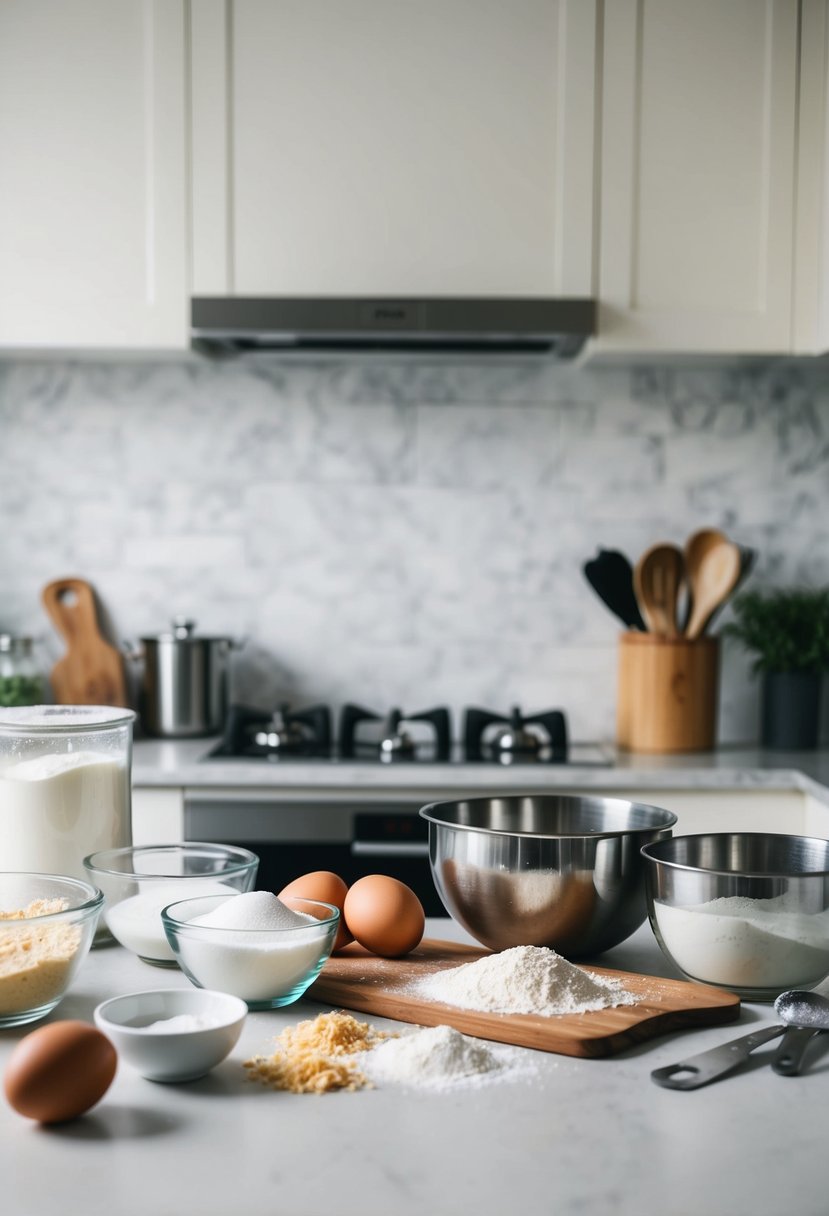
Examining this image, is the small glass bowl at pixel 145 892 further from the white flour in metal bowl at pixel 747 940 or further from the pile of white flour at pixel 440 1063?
the white flour in metal bowl at pixel 747 940

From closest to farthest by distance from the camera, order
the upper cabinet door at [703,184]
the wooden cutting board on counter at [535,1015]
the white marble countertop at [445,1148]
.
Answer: the white marble countertop at [445,1148] → the wooden cutting board on counter at [535,1015] → the upper cabinet door at [703,184]

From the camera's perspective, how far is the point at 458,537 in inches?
119

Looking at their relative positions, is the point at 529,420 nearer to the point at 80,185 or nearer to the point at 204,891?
the point at 80,185

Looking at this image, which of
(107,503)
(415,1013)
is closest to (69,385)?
(107,503)

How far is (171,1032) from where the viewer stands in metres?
0.93

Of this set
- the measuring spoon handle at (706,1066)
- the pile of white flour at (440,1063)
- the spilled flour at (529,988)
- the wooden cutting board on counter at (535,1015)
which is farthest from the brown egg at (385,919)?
the measuring spoon handle at (706,1066)

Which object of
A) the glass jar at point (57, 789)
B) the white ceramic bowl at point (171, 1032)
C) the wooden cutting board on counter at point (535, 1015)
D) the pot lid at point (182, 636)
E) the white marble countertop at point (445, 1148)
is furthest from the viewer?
the pot lid at point (182, 636)

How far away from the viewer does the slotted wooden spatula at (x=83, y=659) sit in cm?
297

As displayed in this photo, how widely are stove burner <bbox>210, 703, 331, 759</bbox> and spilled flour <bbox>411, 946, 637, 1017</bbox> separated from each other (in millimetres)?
1513

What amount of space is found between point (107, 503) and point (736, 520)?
1593mm

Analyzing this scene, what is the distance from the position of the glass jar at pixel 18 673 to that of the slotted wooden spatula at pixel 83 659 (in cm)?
15

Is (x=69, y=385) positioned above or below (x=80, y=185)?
below

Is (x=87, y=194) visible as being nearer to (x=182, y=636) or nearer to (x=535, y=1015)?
(x=182, y=636)

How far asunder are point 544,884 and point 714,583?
5.53 feet
